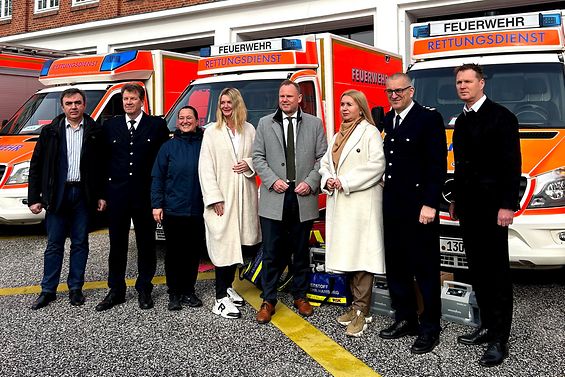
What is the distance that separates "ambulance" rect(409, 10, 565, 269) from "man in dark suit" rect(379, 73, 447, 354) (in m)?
1.11

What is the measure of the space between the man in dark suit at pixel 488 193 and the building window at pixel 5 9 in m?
22.9

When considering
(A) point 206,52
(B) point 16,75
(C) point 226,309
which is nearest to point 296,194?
(C) point 226,309

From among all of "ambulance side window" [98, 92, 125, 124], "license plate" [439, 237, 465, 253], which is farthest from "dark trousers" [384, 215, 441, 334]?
"ambulance side window" [98, 92, 125, 124]

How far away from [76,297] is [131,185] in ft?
4.01

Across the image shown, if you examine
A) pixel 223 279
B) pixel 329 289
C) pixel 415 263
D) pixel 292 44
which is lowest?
pixel 329 289

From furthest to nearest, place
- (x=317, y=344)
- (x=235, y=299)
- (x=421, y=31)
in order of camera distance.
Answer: (x=421, y=31) < (x=235, y=299) < (x=317, y=344)

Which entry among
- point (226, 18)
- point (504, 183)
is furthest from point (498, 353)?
point (226, 18)

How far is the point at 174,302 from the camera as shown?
5.17 m

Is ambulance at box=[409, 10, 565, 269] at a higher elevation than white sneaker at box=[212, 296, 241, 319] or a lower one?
higher

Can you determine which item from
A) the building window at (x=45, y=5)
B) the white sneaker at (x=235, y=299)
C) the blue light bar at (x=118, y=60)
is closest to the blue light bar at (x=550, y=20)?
the white sneaker at (x=235, y=299)

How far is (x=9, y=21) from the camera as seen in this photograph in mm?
22453

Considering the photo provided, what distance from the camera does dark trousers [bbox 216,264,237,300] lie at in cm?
514

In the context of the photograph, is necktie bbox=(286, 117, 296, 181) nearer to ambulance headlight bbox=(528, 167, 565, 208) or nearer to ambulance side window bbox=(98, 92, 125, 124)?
ambulance headlight bbox=(528, 167, 565, 208)

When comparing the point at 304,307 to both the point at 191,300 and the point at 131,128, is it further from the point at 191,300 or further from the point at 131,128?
the point at 131,128
